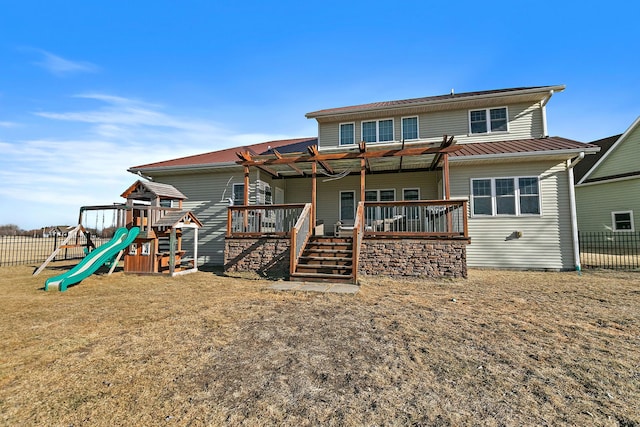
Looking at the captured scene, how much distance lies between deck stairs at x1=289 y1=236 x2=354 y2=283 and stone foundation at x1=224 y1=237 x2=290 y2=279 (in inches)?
30.3

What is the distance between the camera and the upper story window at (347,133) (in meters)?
12.9

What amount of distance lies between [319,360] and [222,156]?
12.1 meters

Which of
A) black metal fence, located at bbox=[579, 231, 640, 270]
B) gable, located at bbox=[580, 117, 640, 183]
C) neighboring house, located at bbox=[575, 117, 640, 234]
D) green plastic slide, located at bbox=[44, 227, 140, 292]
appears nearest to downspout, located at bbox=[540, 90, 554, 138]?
black metal fence, located at bbox=[579, 231, 640, 270]

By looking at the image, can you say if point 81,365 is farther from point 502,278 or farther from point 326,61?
point 326,61

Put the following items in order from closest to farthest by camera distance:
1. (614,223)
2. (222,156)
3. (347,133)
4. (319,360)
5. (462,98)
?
(319,360), (462,98), (347,133), (222,156), (614,223)

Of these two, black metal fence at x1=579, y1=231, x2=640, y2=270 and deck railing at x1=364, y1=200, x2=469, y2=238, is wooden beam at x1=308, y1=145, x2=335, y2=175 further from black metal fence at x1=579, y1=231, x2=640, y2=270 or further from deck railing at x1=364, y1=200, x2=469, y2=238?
black metal fence at x1=579, y1=231, x2=640, y2=270

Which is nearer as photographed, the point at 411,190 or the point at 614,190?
the point at 411,190

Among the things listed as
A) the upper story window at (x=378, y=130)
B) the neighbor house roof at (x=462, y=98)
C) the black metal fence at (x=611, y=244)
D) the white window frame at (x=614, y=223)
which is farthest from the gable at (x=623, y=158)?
the upper story window at (x=378, y=130)

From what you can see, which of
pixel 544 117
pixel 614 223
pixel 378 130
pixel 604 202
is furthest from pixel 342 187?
pixel 604 202

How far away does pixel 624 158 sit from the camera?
15609mm

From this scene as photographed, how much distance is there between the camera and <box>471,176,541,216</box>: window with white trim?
32.9 feet

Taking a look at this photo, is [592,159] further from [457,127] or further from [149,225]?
[149,225]

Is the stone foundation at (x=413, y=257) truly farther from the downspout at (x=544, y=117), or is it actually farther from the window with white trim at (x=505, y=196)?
the downspout at (x=544, y=117)

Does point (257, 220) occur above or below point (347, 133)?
below
